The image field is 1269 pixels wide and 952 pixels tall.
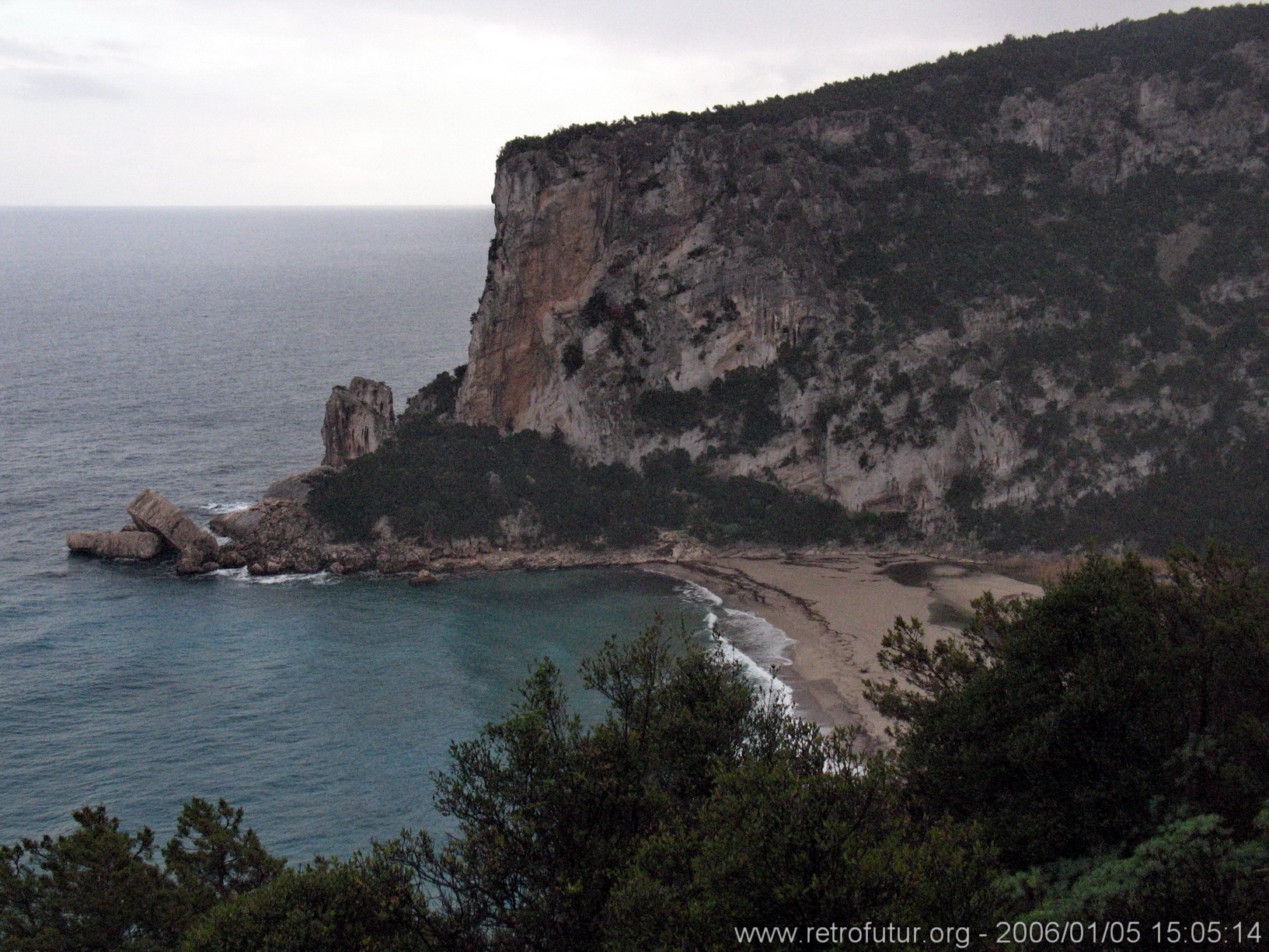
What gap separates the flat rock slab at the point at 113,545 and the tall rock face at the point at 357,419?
11351 millimetres

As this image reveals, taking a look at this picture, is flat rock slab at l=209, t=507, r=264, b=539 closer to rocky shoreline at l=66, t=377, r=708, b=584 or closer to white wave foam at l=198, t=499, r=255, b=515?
rocky shoreline at l=66, t=377, r=708, b=584

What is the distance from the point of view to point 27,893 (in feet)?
59.0

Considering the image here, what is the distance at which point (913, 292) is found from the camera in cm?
5766

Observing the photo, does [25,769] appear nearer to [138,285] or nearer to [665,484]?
[665,484]

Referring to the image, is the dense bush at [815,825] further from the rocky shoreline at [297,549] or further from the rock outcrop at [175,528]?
the rock outcrop at [175,528]

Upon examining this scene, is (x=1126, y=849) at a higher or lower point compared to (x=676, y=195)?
lower

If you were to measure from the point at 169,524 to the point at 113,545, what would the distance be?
3.09m

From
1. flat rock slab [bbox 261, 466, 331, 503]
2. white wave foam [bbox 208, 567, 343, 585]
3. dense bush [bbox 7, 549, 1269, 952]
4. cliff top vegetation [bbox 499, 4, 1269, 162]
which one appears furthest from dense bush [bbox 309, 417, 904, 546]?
dense bush [bbox 7, 549, 1269, 952]

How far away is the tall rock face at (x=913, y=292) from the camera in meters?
53.3

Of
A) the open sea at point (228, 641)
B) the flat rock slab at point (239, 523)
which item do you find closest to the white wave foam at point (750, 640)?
the open sea at point (228, 641)

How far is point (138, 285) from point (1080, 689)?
16786 cm

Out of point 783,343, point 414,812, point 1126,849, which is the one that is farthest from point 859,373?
point 1126,849

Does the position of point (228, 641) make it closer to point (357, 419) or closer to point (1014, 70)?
point (357, 419)

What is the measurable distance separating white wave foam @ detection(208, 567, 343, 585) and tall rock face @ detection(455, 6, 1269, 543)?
13.4 meters
